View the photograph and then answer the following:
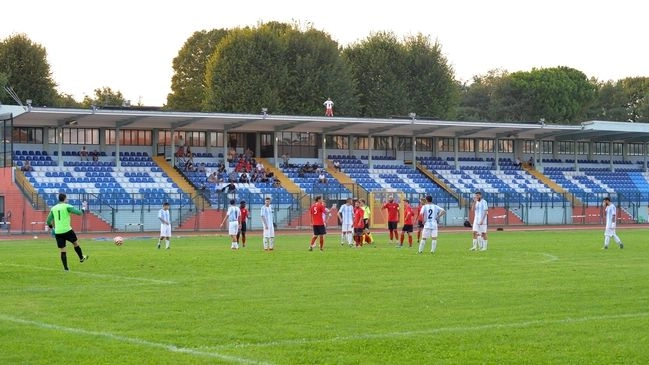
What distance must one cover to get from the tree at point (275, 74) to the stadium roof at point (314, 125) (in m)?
12.8

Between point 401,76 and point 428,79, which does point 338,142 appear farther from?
point 428,79

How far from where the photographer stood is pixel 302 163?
71.2 m

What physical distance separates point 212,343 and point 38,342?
2.22m

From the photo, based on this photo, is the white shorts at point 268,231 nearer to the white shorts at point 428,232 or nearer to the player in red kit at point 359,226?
the player in red kit at point 359,226

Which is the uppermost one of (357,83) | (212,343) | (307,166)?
(357,83)

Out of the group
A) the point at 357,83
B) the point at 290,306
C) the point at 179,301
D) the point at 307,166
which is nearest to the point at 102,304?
the point at 179,301

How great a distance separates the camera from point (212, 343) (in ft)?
42.8

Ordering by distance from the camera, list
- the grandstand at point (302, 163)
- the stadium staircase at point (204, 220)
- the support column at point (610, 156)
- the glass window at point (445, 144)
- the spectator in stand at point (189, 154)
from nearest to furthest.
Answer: the stadium staircase at point (204, 220) → the grandstand at point (302, 163) → the spectator in stand at point (189, 154) → the glass window at point (445, 144) → the support column at point (610, 156)

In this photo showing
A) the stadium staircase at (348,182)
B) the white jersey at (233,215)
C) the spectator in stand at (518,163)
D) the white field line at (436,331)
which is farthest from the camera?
the spectator in stand at (518,163)

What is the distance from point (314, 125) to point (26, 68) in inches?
1151

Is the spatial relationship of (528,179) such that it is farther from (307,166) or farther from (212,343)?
(212,343)

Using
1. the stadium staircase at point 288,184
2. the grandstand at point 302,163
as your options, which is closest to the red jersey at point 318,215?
the grandstand at point 302,163

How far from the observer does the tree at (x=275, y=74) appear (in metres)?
84.1

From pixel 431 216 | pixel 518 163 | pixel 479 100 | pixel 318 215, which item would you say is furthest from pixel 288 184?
pixel 479 100
